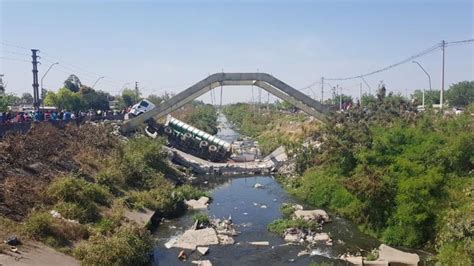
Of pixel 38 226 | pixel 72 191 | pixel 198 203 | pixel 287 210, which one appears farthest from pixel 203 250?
pixel 198 203

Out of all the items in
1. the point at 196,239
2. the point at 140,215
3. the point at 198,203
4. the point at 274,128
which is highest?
the point at 274,128

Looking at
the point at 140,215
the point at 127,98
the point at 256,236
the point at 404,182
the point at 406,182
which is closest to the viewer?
the point at 406,182

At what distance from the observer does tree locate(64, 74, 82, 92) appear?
4125 inches

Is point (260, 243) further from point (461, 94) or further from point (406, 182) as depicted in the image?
point (461, 94)

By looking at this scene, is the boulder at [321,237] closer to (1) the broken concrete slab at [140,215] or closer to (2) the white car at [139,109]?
(1) the broken concrete slab at [140,215]

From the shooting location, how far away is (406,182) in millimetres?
26078

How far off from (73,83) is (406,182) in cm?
9460

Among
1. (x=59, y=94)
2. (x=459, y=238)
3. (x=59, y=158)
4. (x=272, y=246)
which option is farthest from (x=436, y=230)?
(x=59, y=94)

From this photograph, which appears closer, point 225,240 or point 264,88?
point 225,240

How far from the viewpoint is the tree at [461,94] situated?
91400 mm

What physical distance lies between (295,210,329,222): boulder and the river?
61cm

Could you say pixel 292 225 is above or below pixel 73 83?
below

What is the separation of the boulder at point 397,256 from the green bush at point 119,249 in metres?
11.9

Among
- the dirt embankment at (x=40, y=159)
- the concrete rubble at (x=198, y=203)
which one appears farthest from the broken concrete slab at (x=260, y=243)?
the dirt embankment at (x=40, y=159)
